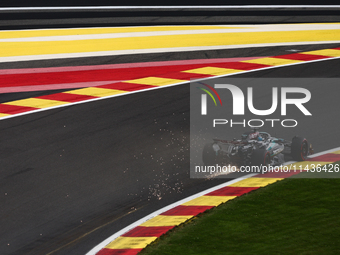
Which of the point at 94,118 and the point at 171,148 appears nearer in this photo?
the point at 171,148

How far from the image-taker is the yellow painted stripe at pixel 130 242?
6824 mm

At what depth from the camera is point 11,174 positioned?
28.6 feet

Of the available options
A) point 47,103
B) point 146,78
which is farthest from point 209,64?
point 47,103

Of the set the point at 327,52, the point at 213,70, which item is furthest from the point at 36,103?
the point at 327,52

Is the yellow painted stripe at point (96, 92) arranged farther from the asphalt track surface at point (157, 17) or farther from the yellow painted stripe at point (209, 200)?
the asphalt track surface at point (157, 17)

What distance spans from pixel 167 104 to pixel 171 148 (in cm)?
219

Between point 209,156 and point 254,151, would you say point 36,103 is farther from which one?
point 254,151

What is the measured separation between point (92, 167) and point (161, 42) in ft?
31.1

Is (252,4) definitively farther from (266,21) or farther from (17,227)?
(17,227)

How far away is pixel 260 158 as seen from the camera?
353 inches

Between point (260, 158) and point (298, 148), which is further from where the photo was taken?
point (298, 148)

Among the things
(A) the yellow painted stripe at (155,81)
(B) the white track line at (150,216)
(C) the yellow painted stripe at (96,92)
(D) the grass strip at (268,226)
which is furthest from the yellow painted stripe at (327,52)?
(D) the grass strip at (268,226)

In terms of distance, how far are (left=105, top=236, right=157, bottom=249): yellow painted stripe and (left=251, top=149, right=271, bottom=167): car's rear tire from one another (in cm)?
269

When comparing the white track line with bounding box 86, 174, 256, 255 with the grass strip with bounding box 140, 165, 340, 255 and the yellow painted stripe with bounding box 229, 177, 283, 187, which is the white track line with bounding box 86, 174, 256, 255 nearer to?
the yellow painted stripe with bounding box 229, 177, 283, 187
